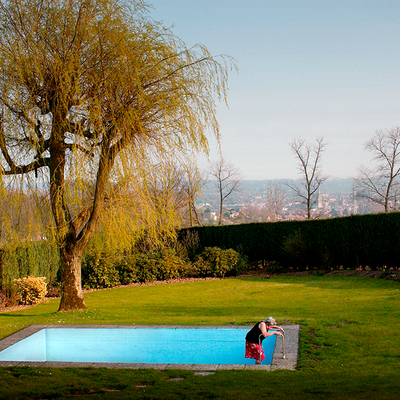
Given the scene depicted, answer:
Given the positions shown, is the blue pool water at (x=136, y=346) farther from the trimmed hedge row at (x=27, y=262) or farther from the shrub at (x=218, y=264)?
the shrub at (x=218, y=264)

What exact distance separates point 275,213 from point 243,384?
34.9 m

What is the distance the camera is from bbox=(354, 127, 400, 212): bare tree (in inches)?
1033

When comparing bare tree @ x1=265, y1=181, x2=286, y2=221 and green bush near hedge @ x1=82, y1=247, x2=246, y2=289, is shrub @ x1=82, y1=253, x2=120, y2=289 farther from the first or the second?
bare tree @ x1=265, y1=181, x2=286, y2=221

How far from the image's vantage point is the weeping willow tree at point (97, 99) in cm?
768

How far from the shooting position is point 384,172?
2709 cm

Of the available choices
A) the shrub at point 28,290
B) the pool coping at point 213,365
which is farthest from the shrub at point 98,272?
the pool coping at point 213,365

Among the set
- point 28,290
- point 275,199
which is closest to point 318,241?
point 28,290

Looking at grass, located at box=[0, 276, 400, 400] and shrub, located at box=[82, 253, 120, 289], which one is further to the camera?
shrub, located at box=[82, 253, 120, 289]

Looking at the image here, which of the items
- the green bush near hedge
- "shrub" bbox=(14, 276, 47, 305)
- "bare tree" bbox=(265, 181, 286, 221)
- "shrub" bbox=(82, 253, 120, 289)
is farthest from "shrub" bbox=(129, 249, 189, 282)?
"bare tree" bbox=(265, 181, 286, 221)

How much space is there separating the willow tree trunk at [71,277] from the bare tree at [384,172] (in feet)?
70.6

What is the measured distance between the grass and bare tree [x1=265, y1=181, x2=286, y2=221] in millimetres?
26178

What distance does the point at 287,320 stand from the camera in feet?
25.1

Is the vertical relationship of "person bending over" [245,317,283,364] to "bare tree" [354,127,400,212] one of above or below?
below

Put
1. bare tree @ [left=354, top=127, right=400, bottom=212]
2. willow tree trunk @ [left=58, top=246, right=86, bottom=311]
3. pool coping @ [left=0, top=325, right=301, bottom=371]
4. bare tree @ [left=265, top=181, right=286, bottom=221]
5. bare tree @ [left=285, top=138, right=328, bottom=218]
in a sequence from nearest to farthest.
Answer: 1. pool coping @ [left=0, top=325, right=301, bottom=371]
2. willow tree trunk @ [left=58, top=246, right=86, bottom=311]
3. bare tree @ [left=354, top=127, right=400, bottom=212]
4. bare tree @ [left=285, top=138, right=328, bottom=218]
5. bare tree @ [left=265, top=181, right=286, bottom=221]
